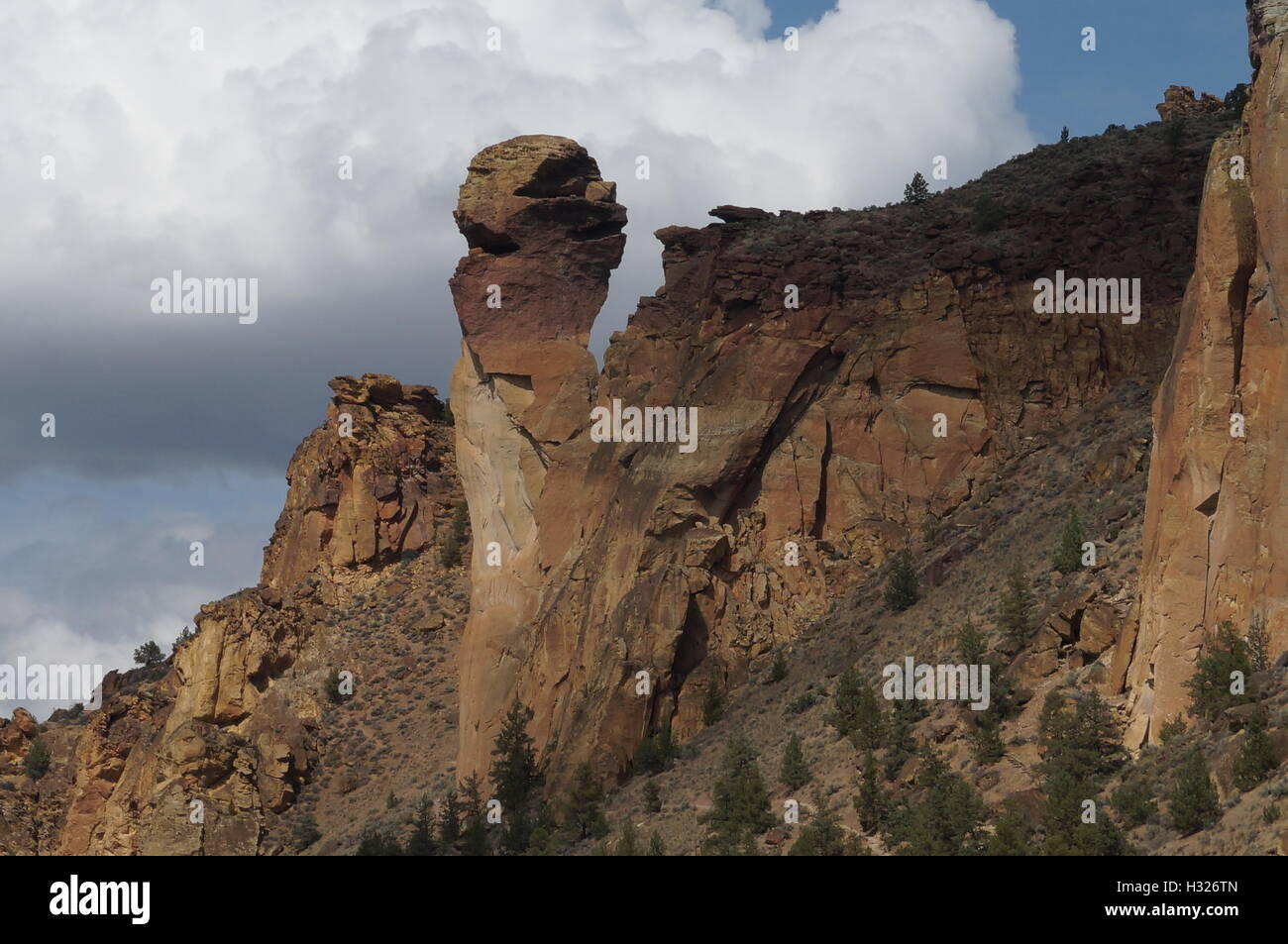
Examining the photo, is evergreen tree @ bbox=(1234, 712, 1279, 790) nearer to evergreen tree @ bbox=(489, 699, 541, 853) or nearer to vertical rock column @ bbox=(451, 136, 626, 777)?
evergreen tree @ bbox=(489, 699, 541, 853)

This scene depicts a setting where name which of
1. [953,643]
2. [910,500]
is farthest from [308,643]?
[953,643]

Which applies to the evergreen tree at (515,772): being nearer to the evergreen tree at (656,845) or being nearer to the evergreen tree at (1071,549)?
the evergreen tree at (656,845)

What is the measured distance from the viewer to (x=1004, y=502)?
64.6 m

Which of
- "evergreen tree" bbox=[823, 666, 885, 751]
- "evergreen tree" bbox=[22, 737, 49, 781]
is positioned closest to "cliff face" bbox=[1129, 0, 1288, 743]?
"evergreen tree" bbox=[823, 666, 885, 751]

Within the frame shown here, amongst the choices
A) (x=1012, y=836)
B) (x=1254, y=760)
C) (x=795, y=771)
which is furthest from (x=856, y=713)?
(x=1254, y=760)

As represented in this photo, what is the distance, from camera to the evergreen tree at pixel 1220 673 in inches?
1549

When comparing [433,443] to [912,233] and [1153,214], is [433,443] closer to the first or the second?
[912,233]

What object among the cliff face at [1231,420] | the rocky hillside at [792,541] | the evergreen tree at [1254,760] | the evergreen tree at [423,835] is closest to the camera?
the evergreen tree at [1254,760]

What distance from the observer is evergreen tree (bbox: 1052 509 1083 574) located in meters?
53.3

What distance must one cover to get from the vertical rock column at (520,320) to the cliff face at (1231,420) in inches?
1428
